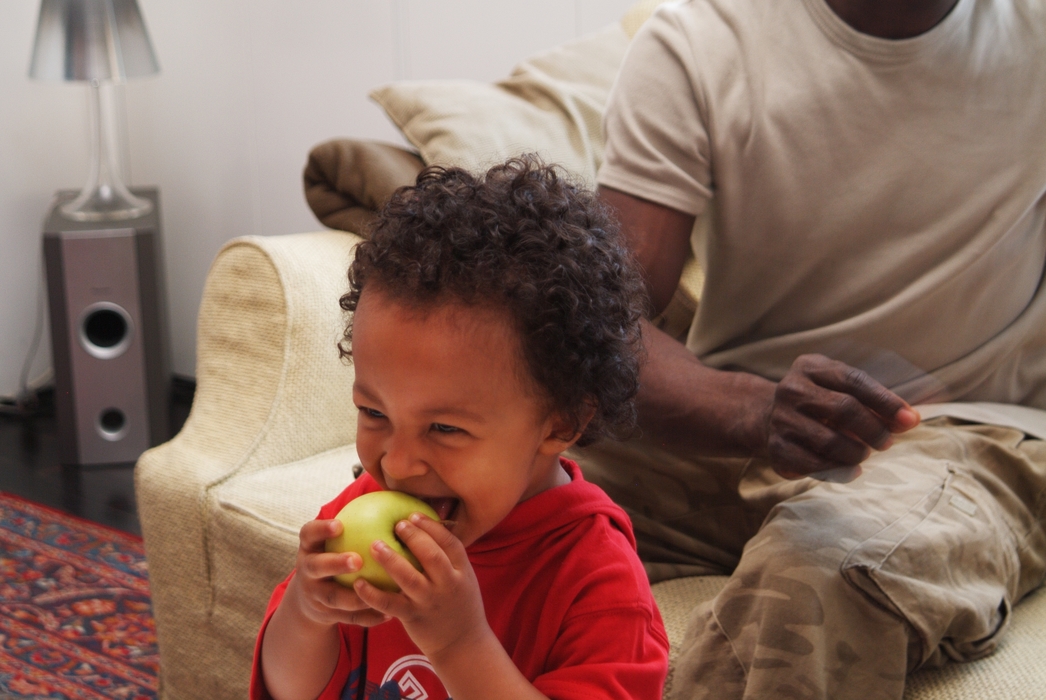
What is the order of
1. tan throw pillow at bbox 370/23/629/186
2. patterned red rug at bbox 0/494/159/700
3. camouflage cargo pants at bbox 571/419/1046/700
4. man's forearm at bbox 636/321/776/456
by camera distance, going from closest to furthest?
camouflage cargo pants at bbox 571/419/1046/700, man's forearm at bbox 636/321/776/456, tan throw pillow at bbox 370/23/629/186, patterned red rug at bbox 0/494/159/700

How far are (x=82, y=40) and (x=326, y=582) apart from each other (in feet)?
6.62

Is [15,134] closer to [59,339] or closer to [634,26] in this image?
[59,339]

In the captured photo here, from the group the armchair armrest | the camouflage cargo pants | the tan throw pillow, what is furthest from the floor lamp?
the camouflage cargo pants

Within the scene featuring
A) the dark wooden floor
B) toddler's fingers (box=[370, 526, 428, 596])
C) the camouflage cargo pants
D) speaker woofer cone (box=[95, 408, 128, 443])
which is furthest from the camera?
speaker woofer cone (box=[95, 408, 128, 443])

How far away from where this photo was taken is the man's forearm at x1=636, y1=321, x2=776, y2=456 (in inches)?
37.6

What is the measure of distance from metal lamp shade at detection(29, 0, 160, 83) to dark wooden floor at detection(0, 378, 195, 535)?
0.86 meters

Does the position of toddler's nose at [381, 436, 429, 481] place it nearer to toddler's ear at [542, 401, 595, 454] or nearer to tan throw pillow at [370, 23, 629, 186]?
toddler's ear at [542, 401, 595, 454]

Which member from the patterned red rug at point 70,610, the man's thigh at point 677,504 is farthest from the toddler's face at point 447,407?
the patterned red rug at point 70,610

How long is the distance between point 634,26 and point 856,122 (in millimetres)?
720

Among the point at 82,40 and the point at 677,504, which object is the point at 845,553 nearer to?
the point at 677,504

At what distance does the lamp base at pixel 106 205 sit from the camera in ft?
Answer: 7.86

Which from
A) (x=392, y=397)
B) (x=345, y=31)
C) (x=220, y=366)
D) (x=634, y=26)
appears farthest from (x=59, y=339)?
(x=392, y=397)

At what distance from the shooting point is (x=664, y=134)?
1.04 metres

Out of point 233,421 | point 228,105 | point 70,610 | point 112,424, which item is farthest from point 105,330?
point 233,421
